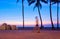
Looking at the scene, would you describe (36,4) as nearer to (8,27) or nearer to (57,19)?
(57,19)

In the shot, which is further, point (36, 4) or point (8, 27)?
point (36, 4)

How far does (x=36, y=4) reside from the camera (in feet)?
139

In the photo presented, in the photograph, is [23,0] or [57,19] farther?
[57,19]

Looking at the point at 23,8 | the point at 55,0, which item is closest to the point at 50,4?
the point at 55,0

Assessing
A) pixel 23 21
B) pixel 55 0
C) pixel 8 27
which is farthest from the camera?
pixel 23 21

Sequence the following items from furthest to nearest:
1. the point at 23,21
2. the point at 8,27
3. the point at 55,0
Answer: the point at 23,21
the point at 55,0
the point at 8,27

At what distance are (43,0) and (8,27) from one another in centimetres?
1191

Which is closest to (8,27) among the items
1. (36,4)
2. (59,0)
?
(36,4)

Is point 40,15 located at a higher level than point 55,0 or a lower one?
lower

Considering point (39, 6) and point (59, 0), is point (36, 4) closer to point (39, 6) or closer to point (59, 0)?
point (39, 6)

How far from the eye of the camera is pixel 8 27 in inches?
1324

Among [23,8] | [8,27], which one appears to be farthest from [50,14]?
[8,27]

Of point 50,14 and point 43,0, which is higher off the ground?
point 43,0

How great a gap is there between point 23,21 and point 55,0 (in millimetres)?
7689
